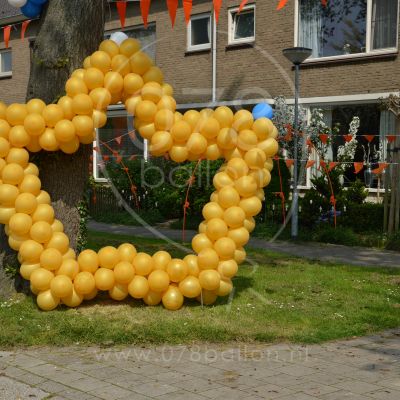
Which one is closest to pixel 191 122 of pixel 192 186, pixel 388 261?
pixel 388 261

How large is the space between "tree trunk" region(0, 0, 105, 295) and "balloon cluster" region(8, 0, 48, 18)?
0.09 meters

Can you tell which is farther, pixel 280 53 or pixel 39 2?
pixel 280 53

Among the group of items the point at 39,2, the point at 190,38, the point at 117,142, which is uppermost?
the point at 190,38

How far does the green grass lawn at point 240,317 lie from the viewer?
667cm

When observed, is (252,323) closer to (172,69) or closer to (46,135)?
(46,135)

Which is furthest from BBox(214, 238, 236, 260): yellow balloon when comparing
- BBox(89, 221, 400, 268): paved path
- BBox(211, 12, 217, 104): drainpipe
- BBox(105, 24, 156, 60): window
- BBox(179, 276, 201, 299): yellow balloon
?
BBox(105, 24, 156, 60): window

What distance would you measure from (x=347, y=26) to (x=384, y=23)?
3.56 feet

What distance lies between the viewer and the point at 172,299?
7.53 m

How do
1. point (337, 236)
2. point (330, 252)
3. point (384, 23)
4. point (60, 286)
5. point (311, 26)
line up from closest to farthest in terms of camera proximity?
point (60, 286), point (330, 252), point (337, 236), point (384, 23), point (311, 26)

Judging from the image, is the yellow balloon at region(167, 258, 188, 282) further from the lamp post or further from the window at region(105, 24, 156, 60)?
the window at region(105, 24, 156, 60)

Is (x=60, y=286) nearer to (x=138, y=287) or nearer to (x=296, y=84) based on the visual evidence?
(x=138, y=287)

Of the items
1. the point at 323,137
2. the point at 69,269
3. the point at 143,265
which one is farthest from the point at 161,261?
the point at 323,137

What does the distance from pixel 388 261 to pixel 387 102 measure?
411 centimetres

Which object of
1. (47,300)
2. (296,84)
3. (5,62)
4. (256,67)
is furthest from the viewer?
(5,62)
